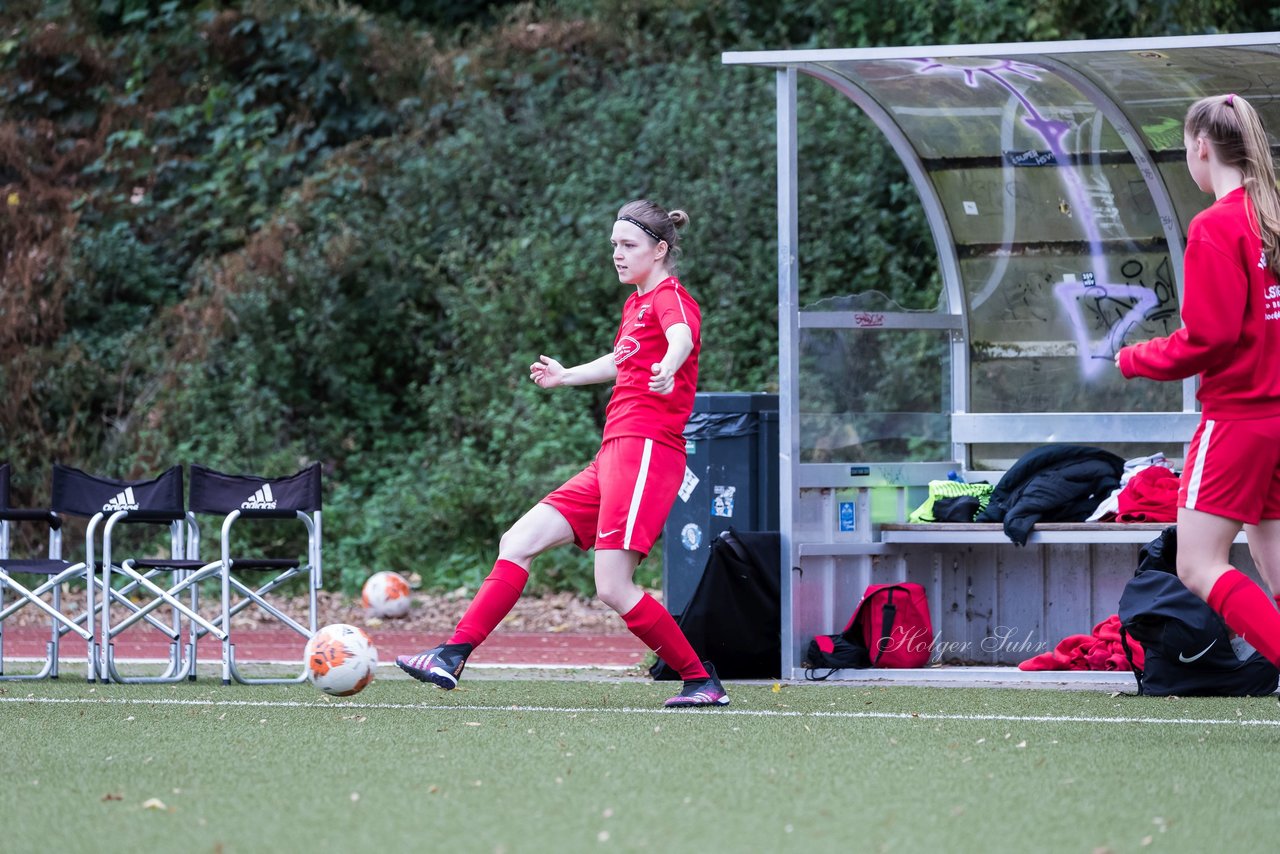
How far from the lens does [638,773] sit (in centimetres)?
487

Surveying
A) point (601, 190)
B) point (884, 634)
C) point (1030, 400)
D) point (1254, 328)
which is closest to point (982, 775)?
point (1254, 328)

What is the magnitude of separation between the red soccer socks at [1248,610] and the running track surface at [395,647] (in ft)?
13.6

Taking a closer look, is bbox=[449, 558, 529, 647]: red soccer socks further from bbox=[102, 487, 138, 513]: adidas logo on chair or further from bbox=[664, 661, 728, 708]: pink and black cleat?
bbox=[102, 487, 138, 513]: adidas logo on chair

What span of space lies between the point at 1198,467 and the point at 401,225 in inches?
445

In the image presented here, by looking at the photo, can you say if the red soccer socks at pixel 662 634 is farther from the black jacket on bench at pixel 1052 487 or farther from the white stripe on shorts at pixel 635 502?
the black jacket on bench at pixel 1052 487

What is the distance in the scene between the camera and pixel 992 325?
9320mm

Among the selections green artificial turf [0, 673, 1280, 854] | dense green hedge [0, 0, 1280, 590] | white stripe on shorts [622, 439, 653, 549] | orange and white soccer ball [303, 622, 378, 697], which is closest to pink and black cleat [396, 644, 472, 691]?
green artificial turf [0, 673, 1280, 854]

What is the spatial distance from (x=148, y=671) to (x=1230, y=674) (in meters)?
5.31

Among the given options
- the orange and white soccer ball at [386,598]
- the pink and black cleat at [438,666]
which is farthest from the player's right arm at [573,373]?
the orange and white soccer ball at [386,598]

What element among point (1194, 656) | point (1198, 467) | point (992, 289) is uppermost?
point (992, 289)

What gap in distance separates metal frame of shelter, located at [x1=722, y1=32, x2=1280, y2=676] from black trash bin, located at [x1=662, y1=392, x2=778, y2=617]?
0.62ft

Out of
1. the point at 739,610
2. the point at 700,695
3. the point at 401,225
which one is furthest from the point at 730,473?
the point at 401,225

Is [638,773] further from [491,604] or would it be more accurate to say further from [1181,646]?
[1181,646]

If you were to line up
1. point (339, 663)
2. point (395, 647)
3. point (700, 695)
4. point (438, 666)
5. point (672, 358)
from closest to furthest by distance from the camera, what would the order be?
point (672, 358) → point (438, 666) → point (700, 695) → point (339, 663) → point (395, 647)
